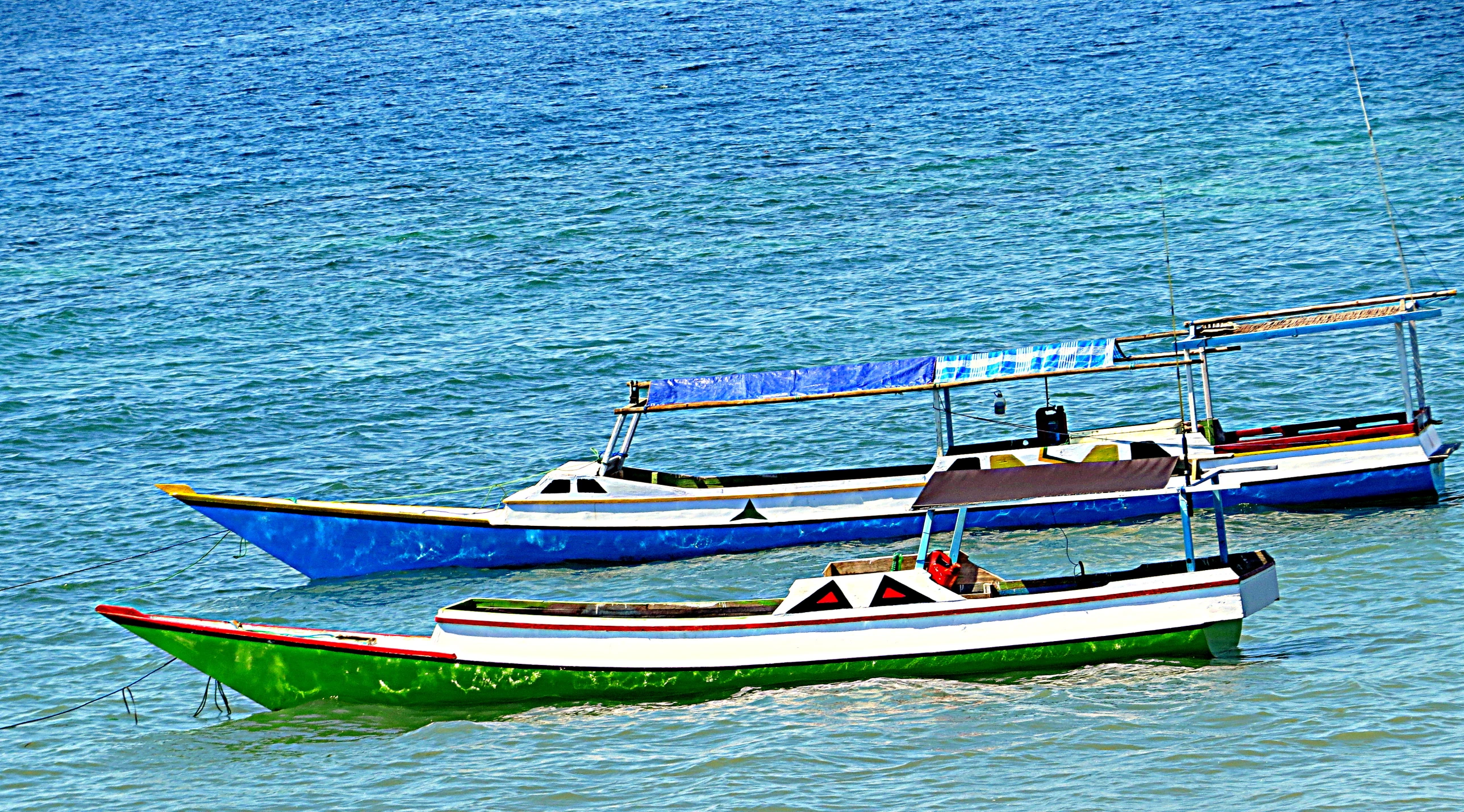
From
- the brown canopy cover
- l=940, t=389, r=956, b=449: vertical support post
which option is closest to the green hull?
the brown canopy cover

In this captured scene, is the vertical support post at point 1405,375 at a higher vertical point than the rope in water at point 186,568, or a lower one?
higher

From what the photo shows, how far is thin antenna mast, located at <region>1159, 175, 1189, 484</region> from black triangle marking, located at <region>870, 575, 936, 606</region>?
11.0ft

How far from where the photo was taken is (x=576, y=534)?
23.9 m

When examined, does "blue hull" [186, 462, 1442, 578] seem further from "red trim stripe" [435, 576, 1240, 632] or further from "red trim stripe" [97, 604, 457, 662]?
"red trim stripe" [435, 576, 1240, 632]

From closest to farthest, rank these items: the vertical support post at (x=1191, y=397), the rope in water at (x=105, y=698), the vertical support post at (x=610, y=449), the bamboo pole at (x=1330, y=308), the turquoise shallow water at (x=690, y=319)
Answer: the turquoise shallow water at (x=690, y=319), the rope in water at (x=105, y=698), the bamboo pole at (x=1330, y=308), the vertical support post at (x=1191, y=397), the vertical support post at (x=610, y=449)

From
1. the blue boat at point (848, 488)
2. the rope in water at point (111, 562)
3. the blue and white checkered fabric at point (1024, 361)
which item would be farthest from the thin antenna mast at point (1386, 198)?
the rope in water at point (111, 562)

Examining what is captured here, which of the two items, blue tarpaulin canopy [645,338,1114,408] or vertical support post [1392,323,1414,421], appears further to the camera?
vertical support post [1392,323,1414,421]

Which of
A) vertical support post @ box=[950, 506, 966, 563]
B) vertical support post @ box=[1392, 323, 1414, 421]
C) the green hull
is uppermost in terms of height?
vertical support post @ box=[1392, 323, 1414, 421]

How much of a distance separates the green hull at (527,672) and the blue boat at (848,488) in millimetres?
5146

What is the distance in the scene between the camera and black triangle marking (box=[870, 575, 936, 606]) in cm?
1780

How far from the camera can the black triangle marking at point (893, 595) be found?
17797 mm

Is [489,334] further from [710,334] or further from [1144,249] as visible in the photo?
[1144,249]

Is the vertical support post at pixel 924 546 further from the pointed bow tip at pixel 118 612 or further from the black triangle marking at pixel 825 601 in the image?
the pointed bow tip at pixel 118 612

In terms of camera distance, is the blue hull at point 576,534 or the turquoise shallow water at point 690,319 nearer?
the turquoise shallow water at point 690,319
